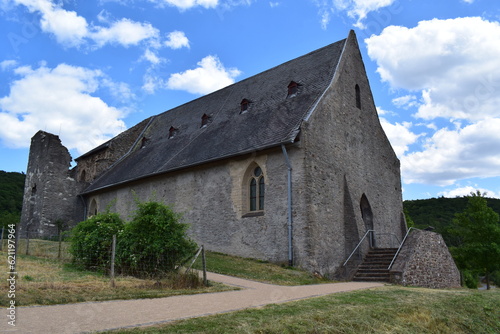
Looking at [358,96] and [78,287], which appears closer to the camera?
[78,287]

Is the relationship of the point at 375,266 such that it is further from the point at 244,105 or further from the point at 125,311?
the point at 125,311

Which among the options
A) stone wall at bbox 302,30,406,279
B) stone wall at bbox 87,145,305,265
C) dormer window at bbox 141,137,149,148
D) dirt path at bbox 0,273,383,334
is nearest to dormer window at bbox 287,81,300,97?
stone wall at bbox 302,30,406,279

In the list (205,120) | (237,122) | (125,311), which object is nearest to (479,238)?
(237,122)

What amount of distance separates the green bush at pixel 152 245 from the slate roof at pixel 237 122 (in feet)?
18.5

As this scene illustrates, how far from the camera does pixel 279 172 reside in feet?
52.2

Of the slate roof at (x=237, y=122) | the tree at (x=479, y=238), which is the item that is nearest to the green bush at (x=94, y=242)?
the slate roof at (x=237, y=122)

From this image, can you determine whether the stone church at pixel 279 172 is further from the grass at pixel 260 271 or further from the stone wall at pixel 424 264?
the stone wall at pixel 424 264

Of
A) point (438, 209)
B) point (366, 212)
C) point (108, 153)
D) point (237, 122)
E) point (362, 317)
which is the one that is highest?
point (108, 153)

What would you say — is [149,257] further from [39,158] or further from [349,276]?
[39,158]

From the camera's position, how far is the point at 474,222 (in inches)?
900

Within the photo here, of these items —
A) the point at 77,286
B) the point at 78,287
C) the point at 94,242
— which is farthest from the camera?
the point at 94,242

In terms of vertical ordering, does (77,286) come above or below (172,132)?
below

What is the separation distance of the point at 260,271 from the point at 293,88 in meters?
9.10

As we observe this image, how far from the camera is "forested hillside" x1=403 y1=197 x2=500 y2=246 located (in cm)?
5140
